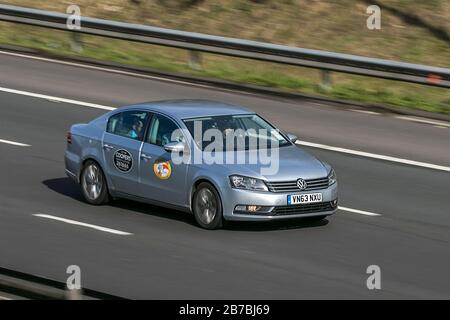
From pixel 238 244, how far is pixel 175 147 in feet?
5.39

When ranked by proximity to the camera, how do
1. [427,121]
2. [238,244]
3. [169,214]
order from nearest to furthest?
[238,244], [169,214], [427,121]

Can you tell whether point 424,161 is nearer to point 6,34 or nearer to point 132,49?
point 132,49

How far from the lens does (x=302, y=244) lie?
13.8 m

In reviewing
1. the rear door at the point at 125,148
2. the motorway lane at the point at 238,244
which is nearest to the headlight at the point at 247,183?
the motorway lane at the point at 238,244

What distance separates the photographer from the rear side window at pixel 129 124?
15.5 metres

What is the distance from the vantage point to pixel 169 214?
606 inches

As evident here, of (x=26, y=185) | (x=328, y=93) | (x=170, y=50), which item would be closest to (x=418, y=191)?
(x=26, y=185)

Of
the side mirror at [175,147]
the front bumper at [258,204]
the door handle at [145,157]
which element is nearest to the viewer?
the front bumper at [258,204]

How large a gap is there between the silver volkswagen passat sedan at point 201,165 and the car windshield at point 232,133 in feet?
0.04

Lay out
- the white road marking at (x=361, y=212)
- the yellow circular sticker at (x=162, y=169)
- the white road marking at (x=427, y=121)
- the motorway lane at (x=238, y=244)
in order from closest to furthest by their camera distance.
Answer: the motorway lane at (x=238, y=244) → the yellow circular sticker at (x=162, y=169) → the white road marking at (x=361, y=212) → the white road marking at (x=427, y=121)

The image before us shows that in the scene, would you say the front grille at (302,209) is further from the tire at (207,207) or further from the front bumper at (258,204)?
the tire at (207,207)

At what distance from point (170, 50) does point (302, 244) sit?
15276mm

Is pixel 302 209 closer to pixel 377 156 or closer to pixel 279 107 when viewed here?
pixel 377 156

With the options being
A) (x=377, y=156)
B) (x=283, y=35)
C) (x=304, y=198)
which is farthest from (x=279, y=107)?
(x=304, y=198)
